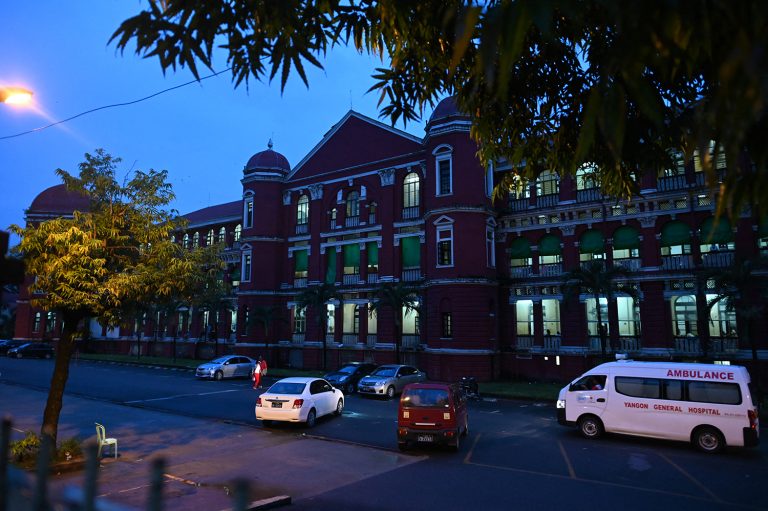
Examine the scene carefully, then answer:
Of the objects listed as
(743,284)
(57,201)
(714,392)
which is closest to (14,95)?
(714,392)

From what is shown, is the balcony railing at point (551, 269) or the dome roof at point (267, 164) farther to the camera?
the dome roof at point (267, 164)

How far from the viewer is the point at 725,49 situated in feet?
10.8

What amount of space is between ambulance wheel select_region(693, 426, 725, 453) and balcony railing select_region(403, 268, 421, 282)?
78.0ft

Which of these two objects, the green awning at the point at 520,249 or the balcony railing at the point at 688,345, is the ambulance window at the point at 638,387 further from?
the green awning at the point at 520,249

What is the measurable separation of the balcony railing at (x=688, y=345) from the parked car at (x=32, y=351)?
53785 millimetres

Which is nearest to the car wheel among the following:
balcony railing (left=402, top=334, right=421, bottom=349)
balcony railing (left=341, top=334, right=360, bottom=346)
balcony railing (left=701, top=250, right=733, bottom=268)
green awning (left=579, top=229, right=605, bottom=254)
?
balcony railing (left=402, top=334, right=421, bottom=349)

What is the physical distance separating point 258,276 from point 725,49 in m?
43.1

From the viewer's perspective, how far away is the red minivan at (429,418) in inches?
527

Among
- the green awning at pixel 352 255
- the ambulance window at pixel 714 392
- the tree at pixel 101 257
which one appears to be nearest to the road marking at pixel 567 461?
the ambulance window at pixel 714 392

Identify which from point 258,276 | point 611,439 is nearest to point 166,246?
point 611,439

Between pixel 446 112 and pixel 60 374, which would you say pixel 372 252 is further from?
pixel 60 374

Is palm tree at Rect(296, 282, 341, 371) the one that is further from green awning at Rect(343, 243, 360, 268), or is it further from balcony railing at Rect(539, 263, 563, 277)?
balcony railing at Rect(539, 263, 563, 277)

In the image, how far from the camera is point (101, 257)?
40.8ft

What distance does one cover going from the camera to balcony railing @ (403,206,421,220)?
1483 inches
